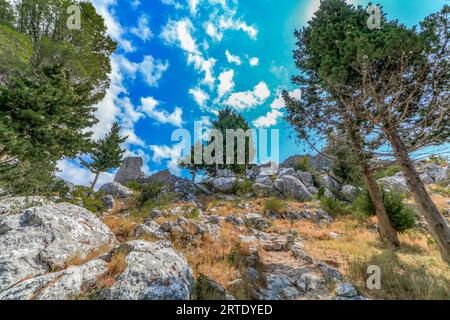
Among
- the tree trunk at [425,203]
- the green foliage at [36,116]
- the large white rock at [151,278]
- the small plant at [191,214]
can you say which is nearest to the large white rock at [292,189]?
the small plant at [191,214]

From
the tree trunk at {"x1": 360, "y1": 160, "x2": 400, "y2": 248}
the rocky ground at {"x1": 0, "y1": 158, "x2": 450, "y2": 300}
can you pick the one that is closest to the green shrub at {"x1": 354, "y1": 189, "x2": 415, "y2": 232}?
the rocky ground at {"x1": 0, "y1": 158, "x2": 450, "y2": 300}

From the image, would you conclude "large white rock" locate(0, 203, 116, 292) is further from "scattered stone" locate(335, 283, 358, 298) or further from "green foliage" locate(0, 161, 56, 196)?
"scattered stone" locate(335, 283, 358, 298)

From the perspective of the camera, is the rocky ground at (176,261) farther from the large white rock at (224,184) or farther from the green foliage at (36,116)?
the large white rock at (224,184)

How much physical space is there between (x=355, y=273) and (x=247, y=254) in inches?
120

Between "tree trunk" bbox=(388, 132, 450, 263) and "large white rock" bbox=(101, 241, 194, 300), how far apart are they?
22.6 feet

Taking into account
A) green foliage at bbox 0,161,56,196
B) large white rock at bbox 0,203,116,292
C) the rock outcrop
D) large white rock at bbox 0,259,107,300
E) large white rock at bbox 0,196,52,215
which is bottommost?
large white rock at bbox 0,259,107,300

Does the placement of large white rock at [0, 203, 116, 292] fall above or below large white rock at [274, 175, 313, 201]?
below

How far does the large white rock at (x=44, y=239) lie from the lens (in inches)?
146

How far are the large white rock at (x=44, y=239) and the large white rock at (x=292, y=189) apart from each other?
17.0m

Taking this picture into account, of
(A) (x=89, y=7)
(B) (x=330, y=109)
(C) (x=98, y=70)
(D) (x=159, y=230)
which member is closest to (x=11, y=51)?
(C) (x=98, y=70)

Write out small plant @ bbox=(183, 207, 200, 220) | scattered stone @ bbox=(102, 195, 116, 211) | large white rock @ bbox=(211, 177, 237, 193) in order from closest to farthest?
small plant @ bbox=(183, 207, 200, 220) → scattered stone @ bbox=(102, 195, 116, 211) → large white rock @ bbox=(211, 177, 237, 193)

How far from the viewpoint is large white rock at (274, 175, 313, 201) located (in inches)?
745

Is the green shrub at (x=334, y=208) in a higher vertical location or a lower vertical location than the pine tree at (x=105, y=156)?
lower
